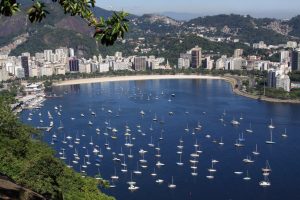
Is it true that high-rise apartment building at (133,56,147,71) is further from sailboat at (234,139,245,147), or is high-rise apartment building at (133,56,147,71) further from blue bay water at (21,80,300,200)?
sailboat at (234,139,245,147)

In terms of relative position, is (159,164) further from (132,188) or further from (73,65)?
(73,65)

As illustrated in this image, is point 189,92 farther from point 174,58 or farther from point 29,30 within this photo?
point 29,30

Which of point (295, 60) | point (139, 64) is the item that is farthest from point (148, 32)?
point (295, 60)

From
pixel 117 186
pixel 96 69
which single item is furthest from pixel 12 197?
pixel 96 69

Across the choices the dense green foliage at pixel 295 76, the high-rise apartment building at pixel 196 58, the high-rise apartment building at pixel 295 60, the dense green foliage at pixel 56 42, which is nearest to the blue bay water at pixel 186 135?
the dense green foliage at pixel 295 76

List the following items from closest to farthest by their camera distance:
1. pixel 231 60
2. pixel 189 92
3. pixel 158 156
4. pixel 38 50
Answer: pixel 158 156
pixel 189 92
pixel 231 60
pixel 38 50

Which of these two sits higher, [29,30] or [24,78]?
[29,30]
